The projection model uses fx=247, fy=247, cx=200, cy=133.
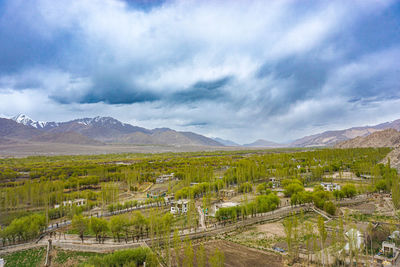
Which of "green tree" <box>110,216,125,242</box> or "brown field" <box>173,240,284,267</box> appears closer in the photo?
"brown field" <box>173,240,284,267</box>

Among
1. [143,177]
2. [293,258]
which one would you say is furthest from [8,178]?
[293,258]

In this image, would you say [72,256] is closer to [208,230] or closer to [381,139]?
[208,230]

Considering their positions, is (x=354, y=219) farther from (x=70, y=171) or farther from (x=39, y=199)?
(x=70, y=171)

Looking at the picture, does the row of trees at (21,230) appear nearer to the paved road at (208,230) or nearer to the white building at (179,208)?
the paved road at (208,230)

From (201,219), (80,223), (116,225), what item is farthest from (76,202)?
(201,219)

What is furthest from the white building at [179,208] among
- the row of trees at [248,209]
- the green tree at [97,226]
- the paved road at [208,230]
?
the green tree at [97,226]

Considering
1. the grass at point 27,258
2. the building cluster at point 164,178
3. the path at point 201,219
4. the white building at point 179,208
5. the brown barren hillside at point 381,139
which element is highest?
the brown barren hillside at point 381,139

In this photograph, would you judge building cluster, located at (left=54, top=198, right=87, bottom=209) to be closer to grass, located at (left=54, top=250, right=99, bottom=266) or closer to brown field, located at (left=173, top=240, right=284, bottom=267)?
grass, located at (left=54, top=250, right=99, bottom=266)

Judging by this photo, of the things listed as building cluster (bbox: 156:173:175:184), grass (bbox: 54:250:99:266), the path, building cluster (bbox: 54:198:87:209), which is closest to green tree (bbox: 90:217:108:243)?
grass (bbox: 54:250:99:266)
